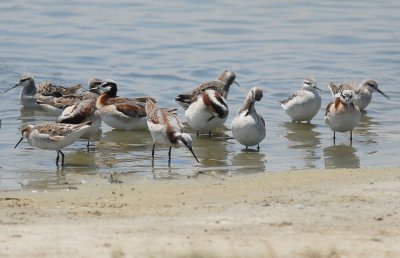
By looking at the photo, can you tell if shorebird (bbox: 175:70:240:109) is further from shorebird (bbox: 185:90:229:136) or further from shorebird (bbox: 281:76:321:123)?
shorebird (bbox: 281:76:321:123)

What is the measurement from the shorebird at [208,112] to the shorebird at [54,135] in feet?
8.63

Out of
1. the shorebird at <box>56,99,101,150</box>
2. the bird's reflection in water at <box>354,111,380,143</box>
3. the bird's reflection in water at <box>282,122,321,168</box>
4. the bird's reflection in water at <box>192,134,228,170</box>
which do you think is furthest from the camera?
the bird's reflection in water at <box>354,111,380,143</box>

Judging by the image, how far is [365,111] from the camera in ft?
64.5

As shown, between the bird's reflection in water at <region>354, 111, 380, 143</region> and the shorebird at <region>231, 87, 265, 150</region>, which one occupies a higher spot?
the shorebird at <region>231, 87, 265, 150</region>

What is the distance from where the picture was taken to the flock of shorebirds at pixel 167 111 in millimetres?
14750

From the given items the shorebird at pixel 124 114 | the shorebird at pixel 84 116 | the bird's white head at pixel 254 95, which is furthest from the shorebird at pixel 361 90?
the shorebird at pixel 84 116

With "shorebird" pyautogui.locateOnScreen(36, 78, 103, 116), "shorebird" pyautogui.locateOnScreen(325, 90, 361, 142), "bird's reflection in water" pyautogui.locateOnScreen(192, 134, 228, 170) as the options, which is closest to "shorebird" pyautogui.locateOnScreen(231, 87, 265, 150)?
"bird's reflection in water" pyautogui.locateOnScreen(192, 134, 228, 170)

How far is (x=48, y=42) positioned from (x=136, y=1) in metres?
6.19

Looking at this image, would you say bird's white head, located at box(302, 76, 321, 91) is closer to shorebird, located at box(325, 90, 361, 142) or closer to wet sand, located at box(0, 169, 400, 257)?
shorebird, located at box(325, 90, 361, 142)

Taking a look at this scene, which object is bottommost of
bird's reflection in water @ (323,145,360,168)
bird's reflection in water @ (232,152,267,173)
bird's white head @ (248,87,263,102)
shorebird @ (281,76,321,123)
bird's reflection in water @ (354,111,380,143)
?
bird's reflection in water @ (354,111,380,143)

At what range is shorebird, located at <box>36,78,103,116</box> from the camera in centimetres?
1861

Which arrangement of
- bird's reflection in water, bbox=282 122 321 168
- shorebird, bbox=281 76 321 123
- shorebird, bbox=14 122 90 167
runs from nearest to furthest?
shorebird, bbox=14 122 90 167 → bird's reflection in water, bbox=282 122 321 168 → shorebird, bbox=281 76 321 123

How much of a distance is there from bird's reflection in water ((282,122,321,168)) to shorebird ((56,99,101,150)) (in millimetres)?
3045

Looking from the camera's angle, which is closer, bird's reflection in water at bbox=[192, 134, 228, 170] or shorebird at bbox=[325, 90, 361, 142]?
bird's reflection in water at bbox=[192, 134, 228, 170]
